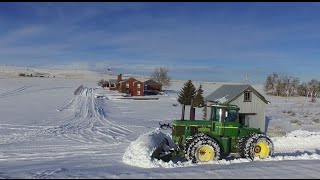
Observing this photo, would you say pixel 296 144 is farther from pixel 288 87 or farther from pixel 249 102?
pixel 288 87

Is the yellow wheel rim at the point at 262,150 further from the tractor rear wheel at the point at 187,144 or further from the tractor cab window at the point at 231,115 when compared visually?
the tractor rear wheel at the point at 187,144

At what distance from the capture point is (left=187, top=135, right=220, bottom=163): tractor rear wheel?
44.1 ft

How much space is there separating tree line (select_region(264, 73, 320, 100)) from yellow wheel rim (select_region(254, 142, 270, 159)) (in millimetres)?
Result: 97296

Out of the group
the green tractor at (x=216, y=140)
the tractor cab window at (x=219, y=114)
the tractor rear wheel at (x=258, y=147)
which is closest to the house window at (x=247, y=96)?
the green tractor at (x=216, y=140)

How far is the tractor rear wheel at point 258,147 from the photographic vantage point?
13984 millimetres

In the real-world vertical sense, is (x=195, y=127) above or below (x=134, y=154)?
above

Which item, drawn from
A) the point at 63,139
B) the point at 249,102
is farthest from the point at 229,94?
the point at 63,139

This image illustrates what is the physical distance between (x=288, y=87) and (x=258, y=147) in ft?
350

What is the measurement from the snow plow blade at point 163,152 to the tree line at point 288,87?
98474mm

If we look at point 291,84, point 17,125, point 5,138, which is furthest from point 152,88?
point 5,138

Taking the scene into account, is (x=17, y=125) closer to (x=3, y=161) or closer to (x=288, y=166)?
(x=3, y=161)

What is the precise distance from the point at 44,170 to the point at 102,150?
5724 millimetres

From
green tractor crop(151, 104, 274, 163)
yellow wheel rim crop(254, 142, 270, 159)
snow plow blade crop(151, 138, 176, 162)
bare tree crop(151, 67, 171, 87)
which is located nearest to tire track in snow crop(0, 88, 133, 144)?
snow plow blade crop(151, 138, 176, 162)

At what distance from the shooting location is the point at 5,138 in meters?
22.1
